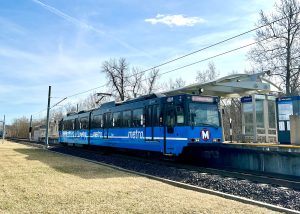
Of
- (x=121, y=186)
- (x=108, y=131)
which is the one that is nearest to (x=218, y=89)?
(x=108, y=131)

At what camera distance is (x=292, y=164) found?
14406mm

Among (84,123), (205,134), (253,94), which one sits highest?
(253,94)

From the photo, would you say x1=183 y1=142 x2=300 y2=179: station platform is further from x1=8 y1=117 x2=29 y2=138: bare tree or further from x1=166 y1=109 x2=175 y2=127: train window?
x1=8 y1=117 x2=29 y2=138: bare tree

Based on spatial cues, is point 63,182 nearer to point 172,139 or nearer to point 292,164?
point 172,139

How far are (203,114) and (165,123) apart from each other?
185 centimetres

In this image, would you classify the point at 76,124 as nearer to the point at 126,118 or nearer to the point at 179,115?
the point at 126,118

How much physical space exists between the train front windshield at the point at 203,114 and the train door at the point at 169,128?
2.88 feet

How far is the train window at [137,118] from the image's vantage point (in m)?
19.4

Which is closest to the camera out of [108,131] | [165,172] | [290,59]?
[165,172]

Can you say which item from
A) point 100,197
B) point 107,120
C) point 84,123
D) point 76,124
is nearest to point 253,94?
point 107,120

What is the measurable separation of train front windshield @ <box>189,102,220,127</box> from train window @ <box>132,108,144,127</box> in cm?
360

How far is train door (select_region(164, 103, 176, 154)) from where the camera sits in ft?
54.5

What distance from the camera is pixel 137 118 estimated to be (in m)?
19.8

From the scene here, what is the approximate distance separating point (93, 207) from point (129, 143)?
13059 mm
